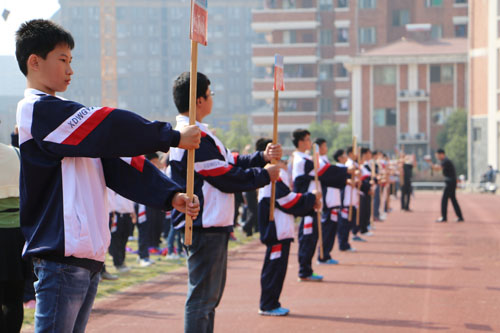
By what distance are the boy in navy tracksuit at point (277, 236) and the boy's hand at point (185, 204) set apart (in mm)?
4808

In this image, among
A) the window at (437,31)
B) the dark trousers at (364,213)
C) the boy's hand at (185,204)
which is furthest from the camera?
the window at (437,31)

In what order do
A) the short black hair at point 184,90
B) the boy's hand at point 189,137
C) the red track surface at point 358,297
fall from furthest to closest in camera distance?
the red track surface at point 358,297 → the short black hair at point 184,90 → the boy's hand at point 189,137

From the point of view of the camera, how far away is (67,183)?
154 inches

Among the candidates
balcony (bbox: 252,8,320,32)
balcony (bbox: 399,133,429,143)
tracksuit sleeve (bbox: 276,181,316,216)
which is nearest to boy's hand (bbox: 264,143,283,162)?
tracksuit sleeve (bbox: 276,181,316,216)

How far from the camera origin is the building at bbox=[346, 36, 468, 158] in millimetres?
76375

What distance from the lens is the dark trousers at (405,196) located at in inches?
1259

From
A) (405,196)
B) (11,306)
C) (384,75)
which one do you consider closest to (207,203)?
(11,306)

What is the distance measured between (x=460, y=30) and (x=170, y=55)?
272 ft

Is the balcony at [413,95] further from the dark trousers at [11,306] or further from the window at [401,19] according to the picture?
the dark trousers at [11,306]

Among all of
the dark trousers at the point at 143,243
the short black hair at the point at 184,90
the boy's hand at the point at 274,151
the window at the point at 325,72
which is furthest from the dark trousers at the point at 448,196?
the window at the point at 325,72

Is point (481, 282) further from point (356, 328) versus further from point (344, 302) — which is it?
point (356, 328)

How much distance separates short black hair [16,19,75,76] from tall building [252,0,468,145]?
8990 cm

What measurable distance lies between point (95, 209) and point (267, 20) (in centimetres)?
9183

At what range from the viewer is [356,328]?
8.27 meters
